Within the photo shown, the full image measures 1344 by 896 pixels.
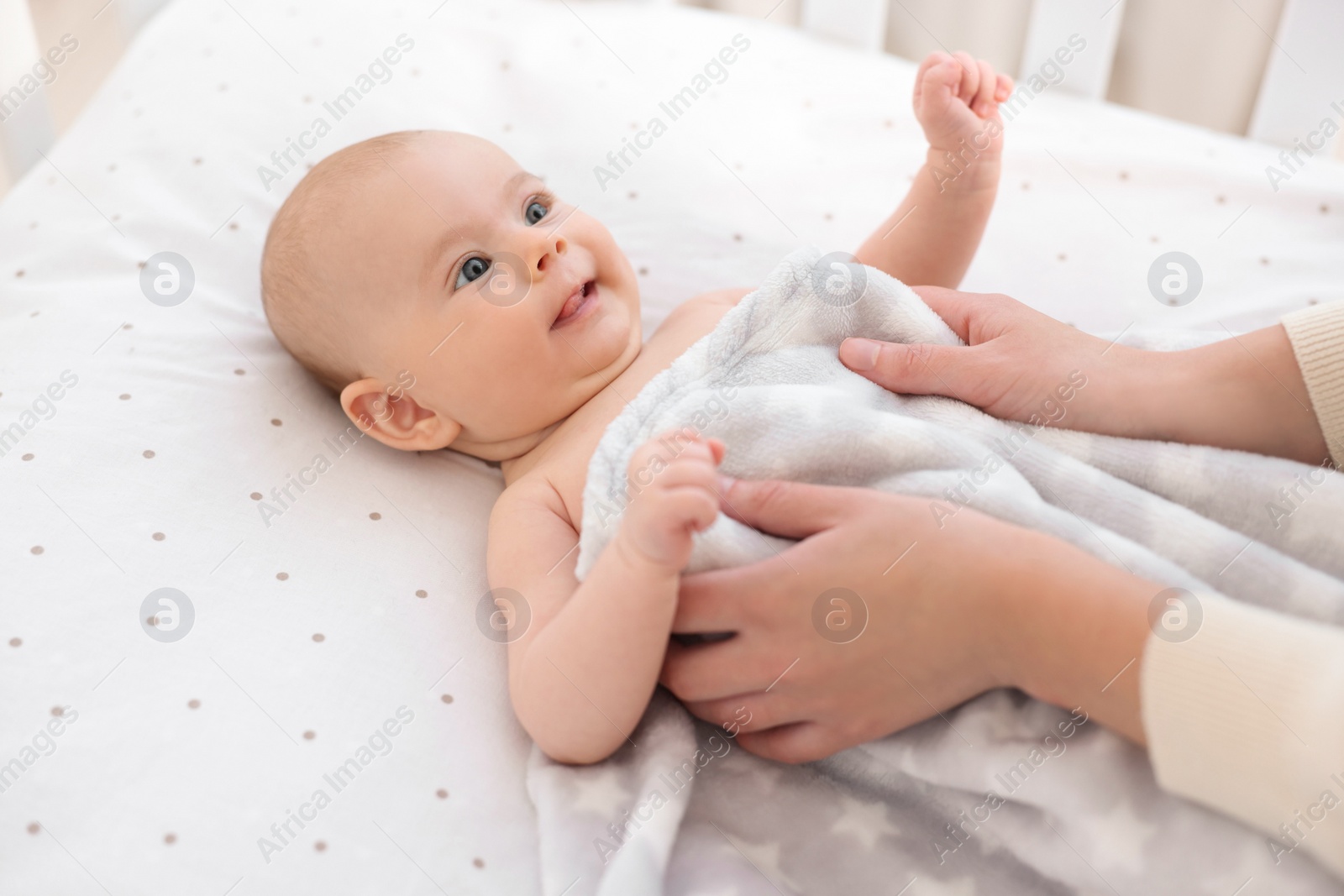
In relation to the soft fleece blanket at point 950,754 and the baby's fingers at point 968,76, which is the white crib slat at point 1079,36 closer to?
the baby's fingers at point 968,76

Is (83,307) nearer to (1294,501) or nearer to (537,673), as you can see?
(537,673)

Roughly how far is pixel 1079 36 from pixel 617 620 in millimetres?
1169

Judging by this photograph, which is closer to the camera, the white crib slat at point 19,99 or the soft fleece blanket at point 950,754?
the soft fleece blanket at point 950,754

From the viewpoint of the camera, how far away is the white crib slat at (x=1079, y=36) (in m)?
1.46

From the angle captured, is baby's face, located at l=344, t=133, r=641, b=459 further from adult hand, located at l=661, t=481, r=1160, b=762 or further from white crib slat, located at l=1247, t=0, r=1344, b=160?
white crib slat, located at l=1247, t=0, r=1344, b=160

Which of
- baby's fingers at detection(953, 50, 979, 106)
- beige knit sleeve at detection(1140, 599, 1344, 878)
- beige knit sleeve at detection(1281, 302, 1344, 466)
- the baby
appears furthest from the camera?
baby's fingers at detection(953, 50, 979, 106)

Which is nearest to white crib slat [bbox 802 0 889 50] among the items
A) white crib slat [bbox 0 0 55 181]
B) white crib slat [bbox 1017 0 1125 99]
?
white crib slat [bbox 1017 0 1125 99]

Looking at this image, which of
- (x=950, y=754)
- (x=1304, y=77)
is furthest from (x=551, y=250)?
(x=1304, y=77)

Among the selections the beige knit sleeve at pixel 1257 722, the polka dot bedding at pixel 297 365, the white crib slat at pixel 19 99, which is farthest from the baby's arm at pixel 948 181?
the white crib slat at pixel 19 99

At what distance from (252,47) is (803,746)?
1188 mm

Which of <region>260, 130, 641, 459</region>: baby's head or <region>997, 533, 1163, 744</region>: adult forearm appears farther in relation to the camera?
<region>260, 130, 641, 459</region>: baby's head

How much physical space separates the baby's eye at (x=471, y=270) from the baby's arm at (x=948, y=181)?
457 millimetres

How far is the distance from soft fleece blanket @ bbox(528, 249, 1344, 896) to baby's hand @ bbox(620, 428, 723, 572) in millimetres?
92

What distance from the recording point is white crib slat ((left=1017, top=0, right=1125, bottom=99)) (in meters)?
1.46
